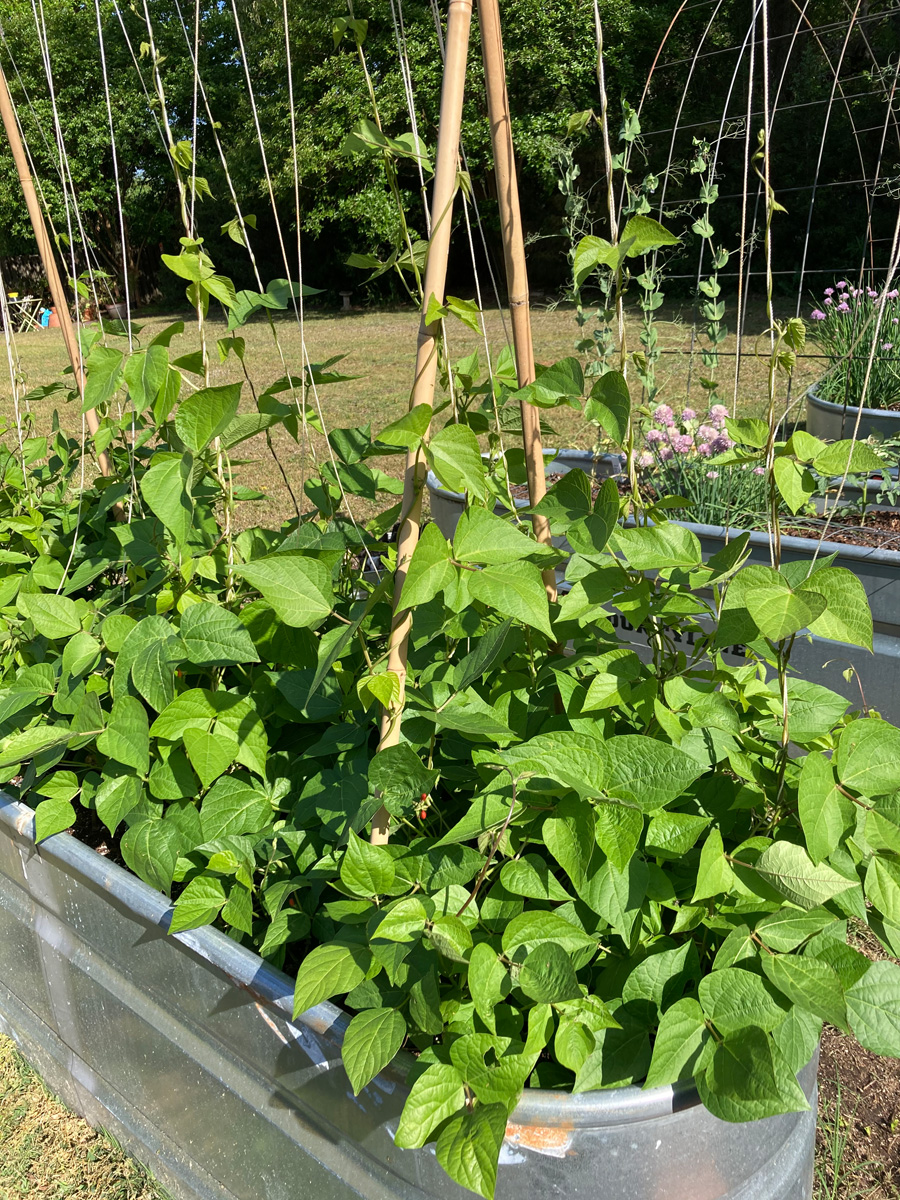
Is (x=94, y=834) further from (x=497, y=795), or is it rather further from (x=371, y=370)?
(x=371, y=370)

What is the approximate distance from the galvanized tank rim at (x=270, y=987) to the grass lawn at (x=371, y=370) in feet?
3.12

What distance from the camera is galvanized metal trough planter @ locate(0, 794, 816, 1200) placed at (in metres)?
0.73

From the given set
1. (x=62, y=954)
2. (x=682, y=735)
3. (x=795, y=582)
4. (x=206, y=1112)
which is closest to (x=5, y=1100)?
(x=62, y=954)

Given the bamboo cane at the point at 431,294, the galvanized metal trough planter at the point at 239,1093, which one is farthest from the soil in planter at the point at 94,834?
the bamboo cane at the point at 431,294

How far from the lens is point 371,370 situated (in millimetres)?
8852

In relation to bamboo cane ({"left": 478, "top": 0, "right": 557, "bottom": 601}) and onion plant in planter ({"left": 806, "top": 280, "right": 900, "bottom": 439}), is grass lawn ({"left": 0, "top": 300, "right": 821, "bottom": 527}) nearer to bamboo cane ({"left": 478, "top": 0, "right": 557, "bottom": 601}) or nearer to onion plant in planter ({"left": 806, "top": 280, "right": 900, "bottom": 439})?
onion plant in planter ({"left": 806, "top": 280, "right": 900, "bottom": 439})

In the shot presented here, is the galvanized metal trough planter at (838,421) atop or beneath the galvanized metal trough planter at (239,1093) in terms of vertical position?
atop

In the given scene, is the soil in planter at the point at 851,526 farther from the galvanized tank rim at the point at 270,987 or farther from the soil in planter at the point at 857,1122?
the galvanized tank rim at the point at 270,987

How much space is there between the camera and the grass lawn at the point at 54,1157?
1.35m

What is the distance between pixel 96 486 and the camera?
171cm

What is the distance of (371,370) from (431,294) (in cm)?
829

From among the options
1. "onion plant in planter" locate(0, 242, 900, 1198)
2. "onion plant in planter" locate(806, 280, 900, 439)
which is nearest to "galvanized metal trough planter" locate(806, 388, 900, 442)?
"onion plant in planter" locate(806, 280, 900, 439)

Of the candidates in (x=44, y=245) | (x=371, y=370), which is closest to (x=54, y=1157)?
(x=44, y=245)

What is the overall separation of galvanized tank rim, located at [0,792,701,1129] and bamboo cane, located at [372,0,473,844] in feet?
0.56
